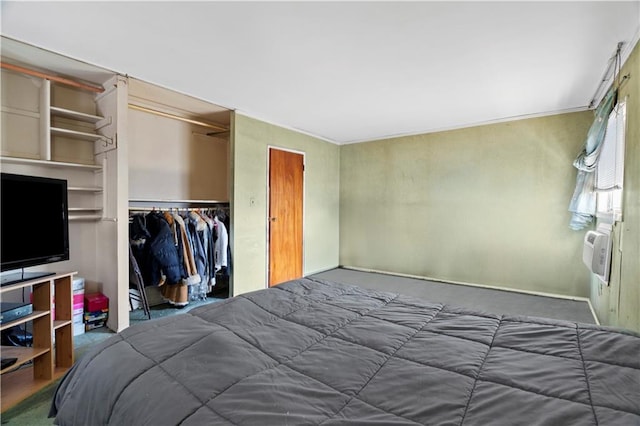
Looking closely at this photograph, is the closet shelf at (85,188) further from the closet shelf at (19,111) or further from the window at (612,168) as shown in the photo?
the window at (612,168)

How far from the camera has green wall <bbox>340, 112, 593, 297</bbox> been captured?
3.82m

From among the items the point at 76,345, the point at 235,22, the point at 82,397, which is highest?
the point at 235,22

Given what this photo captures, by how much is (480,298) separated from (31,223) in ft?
14.4

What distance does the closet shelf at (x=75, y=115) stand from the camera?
2.64 m

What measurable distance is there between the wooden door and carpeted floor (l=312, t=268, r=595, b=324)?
2.33ft

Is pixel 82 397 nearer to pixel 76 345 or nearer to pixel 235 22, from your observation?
pixel 76 345

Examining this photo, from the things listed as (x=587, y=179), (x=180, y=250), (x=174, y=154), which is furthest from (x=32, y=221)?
(x=587, y=179)

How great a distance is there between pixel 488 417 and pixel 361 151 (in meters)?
4.90

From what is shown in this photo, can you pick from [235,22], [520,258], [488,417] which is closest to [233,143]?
[235,22]

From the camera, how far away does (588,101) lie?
3418 mm

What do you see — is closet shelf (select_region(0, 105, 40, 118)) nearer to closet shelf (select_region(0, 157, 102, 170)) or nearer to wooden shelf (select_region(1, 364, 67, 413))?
closet shelf (select_region(0, 157, 102, 170))

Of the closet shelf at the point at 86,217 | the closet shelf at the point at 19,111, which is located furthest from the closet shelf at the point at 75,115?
the closet shelf at the point at 86,217

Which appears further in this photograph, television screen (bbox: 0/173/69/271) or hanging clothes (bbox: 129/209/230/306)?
hanging clothes (bbox: 129/209/230/306)

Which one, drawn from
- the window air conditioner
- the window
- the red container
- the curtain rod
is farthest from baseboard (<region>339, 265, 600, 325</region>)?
the red container
